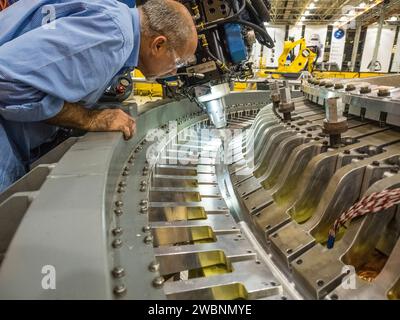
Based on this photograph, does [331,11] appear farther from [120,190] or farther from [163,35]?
[120,190]

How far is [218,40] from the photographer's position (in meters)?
2.65

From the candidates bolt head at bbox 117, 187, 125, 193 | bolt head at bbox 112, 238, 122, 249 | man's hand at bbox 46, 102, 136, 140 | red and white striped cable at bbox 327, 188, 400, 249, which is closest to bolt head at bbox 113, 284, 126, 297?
bolt head at bbox 112, 238, 122, 249

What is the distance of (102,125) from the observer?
4.77ft

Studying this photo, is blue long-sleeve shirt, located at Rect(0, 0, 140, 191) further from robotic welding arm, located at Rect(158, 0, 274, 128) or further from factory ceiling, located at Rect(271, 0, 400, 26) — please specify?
factory ceiling, located at Rect(271, 0, 400, 26)

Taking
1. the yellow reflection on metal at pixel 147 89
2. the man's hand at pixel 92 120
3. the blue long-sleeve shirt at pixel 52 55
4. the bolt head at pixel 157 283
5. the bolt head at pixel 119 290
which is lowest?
the yellow reflection on metal at pixel 147 89

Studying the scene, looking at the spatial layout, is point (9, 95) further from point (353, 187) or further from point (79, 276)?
point (353, 187)

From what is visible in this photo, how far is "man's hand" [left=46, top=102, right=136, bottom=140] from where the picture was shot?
1.33m

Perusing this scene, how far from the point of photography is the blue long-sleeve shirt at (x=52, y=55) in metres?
1.02

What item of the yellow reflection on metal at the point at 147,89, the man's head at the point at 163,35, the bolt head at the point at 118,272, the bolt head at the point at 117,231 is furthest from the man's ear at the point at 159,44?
the yellow reflection on metal at the point at 147,89

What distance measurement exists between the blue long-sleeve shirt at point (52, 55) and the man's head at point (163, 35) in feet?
0.38

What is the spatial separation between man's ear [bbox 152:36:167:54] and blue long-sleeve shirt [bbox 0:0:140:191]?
15 centimetres

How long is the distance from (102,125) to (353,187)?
46.5 inches

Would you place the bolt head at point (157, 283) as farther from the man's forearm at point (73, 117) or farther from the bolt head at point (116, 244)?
the man's forearm at point (73, 117)
